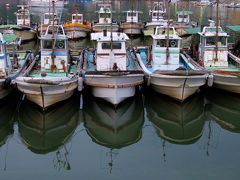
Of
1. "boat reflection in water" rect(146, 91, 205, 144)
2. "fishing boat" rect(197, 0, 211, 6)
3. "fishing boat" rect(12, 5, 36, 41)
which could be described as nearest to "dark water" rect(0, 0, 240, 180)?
"boat reflection in water" rect(146, 91, 205, 144)

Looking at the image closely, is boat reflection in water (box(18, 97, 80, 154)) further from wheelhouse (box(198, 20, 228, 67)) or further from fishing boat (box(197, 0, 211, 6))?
fishing boat (box(197, 0, 211, 6))

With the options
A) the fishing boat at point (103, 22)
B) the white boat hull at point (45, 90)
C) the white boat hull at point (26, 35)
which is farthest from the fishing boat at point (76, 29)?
the white boat hull at point (45, 90)

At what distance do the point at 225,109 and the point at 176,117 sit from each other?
279 centimetres

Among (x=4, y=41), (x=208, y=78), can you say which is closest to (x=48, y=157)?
(x=4, y=41)

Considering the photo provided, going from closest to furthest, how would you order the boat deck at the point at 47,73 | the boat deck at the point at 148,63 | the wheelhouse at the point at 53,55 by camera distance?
1. the boat deck at the point at 47,73
2. the wheelhouse at the point at 53,55
3. the boat deck at the point at 148,63

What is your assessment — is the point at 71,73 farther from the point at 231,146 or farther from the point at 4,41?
the point at 231,146

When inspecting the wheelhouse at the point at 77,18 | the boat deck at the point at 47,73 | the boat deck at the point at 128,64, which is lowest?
the boat deck at the point at 47,73

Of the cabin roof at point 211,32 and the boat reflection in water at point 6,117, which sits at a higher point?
the cabin roof at point 211,32

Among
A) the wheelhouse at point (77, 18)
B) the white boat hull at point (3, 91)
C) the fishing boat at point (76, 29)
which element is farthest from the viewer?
the wheelhouse at point (77, 18)

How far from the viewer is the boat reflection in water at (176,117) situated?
45.4ft

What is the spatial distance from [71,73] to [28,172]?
726 cm

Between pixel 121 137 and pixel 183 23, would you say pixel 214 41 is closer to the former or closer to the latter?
pixel 121 137

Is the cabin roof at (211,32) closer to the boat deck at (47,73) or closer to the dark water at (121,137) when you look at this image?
the dark water at (121,137)

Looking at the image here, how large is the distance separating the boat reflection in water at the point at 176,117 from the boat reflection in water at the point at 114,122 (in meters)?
0.71
